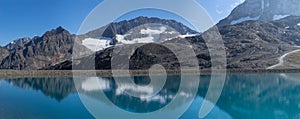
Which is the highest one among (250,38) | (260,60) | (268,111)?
(250,38)

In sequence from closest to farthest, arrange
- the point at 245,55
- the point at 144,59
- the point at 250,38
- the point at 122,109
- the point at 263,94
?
the point at 122,109 < the point at 263,94 < the point at 245,55 < the point at 144,59 < the point at 250,38

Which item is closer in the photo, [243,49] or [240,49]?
[243,49]

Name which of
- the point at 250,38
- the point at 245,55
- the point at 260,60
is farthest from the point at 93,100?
the point at 250,38

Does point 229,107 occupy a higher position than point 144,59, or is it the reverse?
point 144,59

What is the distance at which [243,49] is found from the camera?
14212cm

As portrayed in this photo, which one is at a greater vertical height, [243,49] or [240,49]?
[240,49]

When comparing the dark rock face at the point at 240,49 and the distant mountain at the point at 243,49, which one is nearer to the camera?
the distant mountain at the point at 243,49

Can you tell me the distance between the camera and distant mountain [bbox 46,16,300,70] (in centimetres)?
12388

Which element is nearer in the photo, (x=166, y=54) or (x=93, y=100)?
(x=93, y=100)

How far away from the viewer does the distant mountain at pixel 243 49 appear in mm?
123875

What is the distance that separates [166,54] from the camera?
156m

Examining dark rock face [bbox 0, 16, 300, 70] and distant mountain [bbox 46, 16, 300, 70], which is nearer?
distant mountain [bbox 46, 16, 300, 70]

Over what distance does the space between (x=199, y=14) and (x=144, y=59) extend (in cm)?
12203

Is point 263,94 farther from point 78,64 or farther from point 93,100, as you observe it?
point 78,64
